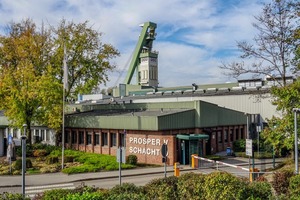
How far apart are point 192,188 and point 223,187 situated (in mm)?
1142

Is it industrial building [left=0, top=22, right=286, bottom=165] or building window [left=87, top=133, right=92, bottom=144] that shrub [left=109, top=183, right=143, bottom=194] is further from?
building window [left=87, top=133, right=92, bottom=144]

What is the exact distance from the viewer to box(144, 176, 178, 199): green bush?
518 inches

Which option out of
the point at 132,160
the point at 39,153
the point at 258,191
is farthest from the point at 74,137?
the point at 258,191

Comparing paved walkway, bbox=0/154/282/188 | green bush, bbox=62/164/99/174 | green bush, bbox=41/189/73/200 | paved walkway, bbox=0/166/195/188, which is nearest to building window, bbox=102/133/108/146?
paved walkway, bbox=0/154/282/188

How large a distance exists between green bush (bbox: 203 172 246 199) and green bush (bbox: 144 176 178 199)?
1318 mm

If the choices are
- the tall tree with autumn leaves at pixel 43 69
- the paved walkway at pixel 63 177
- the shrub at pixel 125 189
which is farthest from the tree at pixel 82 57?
the shrub at pixel 125 189

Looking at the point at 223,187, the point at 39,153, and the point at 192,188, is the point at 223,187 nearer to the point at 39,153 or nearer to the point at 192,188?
the point at 192,188

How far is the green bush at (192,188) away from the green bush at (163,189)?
0.80ft

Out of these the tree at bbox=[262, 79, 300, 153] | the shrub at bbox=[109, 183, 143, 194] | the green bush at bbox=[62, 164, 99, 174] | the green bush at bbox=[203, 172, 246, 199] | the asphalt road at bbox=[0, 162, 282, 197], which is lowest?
the asphalt road at bbox=[0, 162, 282, 197]

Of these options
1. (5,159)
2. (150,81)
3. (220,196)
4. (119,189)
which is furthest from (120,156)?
(150,81)

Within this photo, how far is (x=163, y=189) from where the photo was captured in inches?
522

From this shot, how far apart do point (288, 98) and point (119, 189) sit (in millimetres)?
16597

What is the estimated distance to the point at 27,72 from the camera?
1586 inches

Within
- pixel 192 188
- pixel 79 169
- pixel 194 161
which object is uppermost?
pixel 192 188
